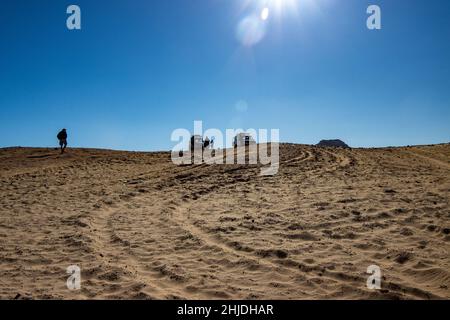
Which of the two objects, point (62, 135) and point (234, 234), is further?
point (62, 135)

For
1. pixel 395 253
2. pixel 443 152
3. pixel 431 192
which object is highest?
pixel 443 152

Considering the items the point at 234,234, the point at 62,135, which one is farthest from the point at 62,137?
the point at 234,234

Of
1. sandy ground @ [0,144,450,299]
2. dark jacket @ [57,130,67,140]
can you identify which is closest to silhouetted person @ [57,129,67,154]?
dark jacket @ [57,130,67,140]

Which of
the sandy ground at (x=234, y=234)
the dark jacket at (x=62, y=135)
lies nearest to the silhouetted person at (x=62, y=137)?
the dark jacket at (x=62, y=135)

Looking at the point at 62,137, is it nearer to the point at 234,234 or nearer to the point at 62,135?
the point at 62,135

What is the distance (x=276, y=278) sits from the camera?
6.71m

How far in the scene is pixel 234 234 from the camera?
9.50 m

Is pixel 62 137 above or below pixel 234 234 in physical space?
above

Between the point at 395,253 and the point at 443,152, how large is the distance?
20.7 metres

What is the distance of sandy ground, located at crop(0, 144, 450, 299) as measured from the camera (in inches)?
253

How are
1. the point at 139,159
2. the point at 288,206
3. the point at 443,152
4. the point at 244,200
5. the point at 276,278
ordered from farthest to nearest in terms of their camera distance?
the point at 139,159 < the point at 443,152 < the point at 244,200 < the point at 288,206 < the point at 276,278

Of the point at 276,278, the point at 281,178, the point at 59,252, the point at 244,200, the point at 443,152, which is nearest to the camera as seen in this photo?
the point at 276,278
